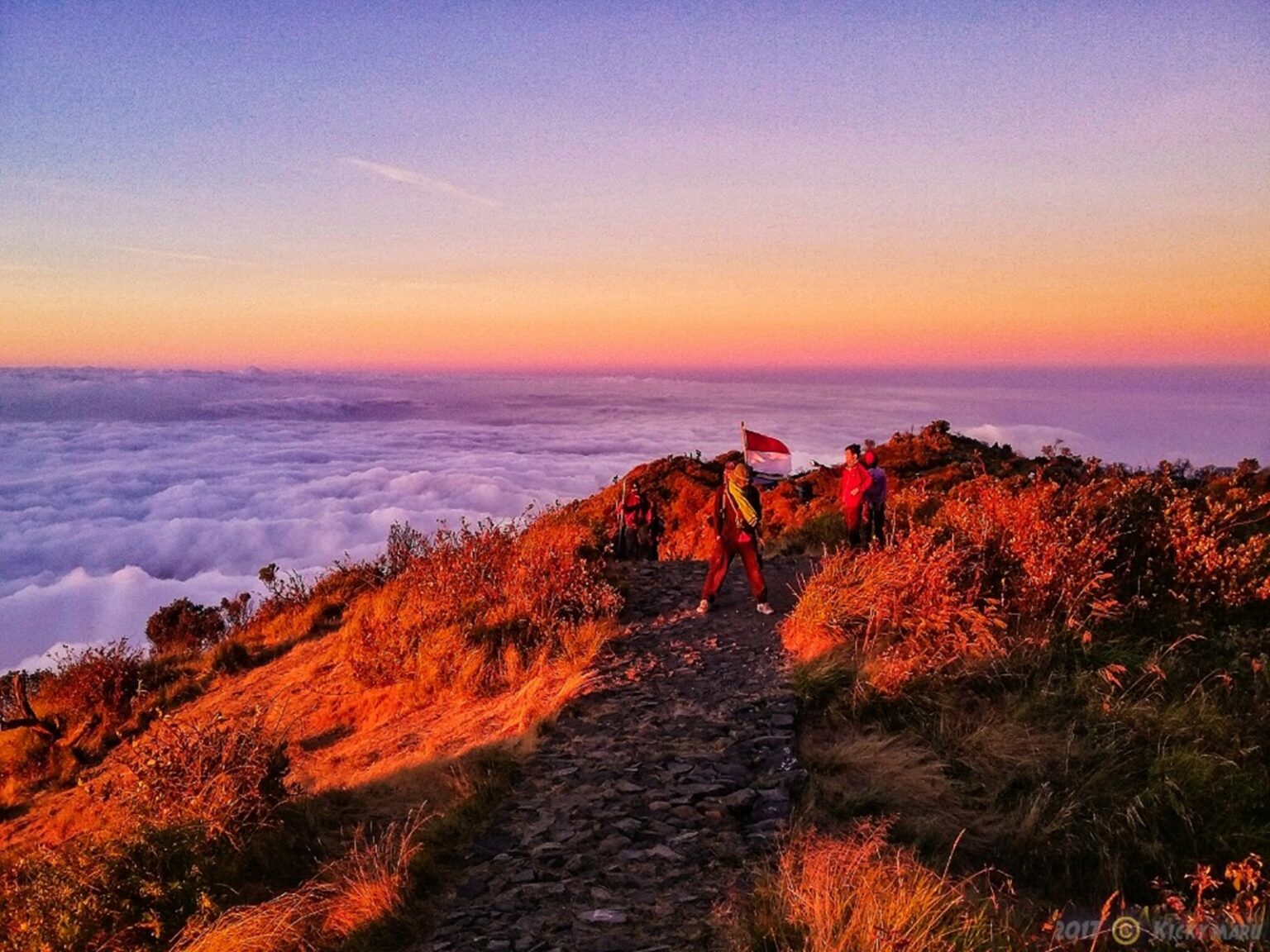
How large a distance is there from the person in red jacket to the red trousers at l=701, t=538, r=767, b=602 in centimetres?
281

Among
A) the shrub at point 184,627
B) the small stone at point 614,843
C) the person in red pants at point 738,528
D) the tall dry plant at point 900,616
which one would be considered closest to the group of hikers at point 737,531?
the person in red pants at point 738,528

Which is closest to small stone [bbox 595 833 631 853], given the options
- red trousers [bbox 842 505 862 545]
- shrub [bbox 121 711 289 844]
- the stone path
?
the stone path

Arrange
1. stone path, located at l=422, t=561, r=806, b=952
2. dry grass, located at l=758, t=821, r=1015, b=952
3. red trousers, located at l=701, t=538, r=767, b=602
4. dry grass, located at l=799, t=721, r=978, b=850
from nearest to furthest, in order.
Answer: dry grass, located at l=758, t=821, r=1015, b=952 < stone path, located at l=422, t=561, r=806, b=952 < dry grass, located at l=799, t=721, r=978, b=850 < red trousers, located at l=701, t=538, r=767, b=602

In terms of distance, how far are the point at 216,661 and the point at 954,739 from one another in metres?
11.7

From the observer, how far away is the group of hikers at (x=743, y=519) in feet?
30.3

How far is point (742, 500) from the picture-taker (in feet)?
30.1

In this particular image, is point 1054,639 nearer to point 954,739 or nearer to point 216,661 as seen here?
point 954,739

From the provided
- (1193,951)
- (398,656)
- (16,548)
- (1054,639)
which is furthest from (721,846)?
(16,548)

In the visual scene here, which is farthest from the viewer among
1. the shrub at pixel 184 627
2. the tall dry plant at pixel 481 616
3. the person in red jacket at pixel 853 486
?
the shrub at pixel 184 627

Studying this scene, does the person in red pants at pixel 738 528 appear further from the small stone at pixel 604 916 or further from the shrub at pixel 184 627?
the shrub at pixel 184 627

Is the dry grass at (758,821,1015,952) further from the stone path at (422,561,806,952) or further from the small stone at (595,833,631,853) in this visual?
the small stone at (595,833,631,853)

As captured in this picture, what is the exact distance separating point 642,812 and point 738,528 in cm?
457

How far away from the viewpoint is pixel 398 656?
9.45 metres

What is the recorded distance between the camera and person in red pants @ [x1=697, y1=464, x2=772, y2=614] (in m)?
9.19
